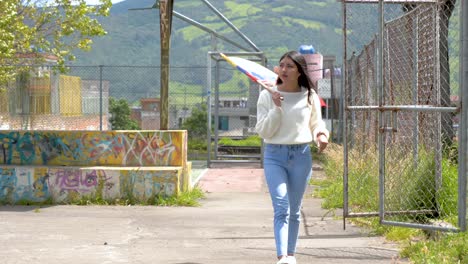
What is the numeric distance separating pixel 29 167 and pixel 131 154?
145 centimetres

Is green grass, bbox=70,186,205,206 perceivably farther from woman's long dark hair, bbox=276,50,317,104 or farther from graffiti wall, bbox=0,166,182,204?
woman's long dark hair, bbox=276,50,317,104

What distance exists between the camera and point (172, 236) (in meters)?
9.00

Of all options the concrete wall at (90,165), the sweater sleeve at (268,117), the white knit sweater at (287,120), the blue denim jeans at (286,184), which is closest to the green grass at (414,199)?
the blue denim jeans at (286,184)

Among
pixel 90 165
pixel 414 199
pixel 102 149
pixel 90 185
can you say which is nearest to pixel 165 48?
pixel 102 149

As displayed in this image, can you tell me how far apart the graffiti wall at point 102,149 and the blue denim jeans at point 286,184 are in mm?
5835

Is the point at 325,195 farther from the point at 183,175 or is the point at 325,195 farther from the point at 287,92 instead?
the point at 287,92

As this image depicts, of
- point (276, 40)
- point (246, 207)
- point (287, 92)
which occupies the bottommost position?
point (246, 207)

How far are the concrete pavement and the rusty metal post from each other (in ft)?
5.41

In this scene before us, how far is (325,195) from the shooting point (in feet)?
42.7

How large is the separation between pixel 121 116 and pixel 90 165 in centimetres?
1487

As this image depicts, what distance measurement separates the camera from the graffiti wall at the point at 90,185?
12.0 m

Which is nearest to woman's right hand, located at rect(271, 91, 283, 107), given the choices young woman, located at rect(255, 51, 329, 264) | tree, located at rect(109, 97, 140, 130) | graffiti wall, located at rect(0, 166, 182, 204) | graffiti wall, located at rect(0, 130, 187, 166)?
young woman, located at rect(255, 51, 329, 264)

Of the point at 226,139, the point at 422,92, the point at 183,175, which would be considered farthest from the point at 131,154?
the point at 226,139

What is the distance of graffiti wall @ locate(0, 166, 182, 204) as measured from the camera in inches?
473
